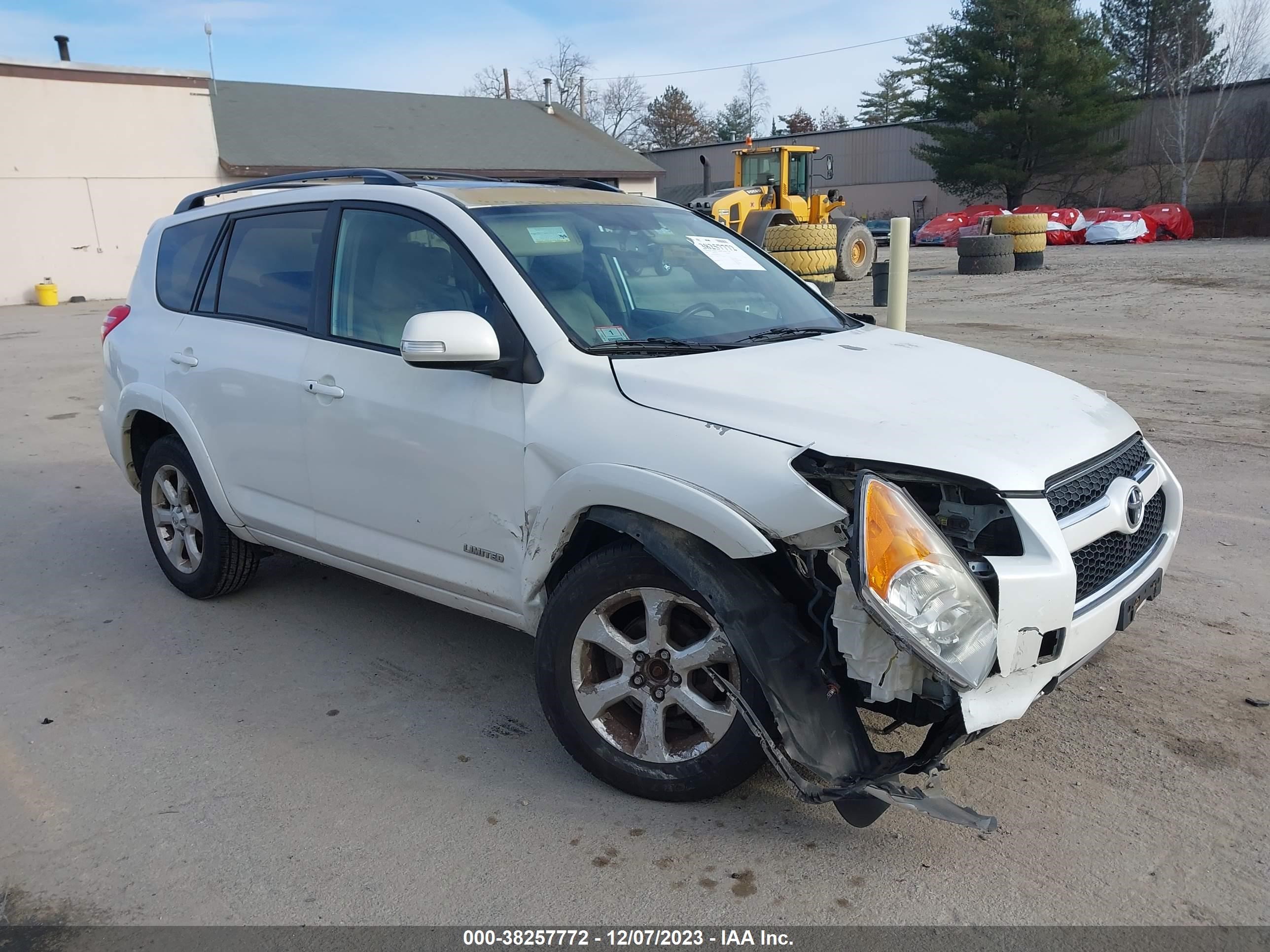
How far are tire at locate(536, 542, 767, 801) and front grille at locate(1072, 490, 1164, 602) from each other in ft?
3.26

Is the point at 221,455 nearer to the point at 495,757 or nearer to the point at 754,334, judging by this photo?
the point at 495,757

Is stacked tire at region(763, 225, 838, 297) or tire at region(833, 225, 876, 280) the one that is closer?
stacked tire at region(763, 225, 838, 297)

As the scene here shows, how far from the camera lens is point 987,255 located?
836 inches

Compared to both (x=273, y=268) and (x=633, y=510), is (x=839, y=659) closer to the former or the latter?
(x=633, y=510)

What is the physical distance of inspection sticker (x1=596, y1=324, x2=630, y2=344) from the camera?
356cm

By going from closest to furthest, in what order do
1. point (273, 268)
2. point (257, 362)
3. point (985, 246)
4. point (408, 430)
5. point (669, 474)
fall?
Answer: point (669, 474)
point (408, 430)
point (257, 362)
point (273, 268)
point (985, 246)

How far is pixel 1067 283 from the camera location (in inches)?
752

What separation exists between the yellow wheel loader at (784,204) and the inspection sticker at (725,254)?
1514 centimetres

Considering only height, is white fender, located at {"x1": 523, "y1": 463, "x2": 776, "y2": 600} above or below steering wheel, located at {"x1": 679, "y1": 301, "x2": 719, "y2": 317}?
below

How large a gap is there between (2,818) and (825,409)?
2.88m

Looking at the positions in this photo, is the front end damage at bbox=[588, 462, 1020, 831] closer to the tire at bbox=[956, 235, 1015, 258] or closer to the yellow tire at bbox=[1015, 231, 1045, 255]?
the tire at bbox=[956, 235, 1015, 258]

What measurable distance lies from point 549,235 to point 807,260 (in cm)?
1487

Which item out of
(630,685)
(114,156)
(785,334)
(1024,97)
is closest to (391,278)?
(785,334)

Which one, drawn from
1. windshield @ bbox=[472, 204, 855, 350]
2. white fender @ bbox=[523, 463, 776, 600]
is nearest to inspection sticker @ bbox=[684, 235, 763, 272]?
windshield @ bbox=[472, 204, 855, 350]
